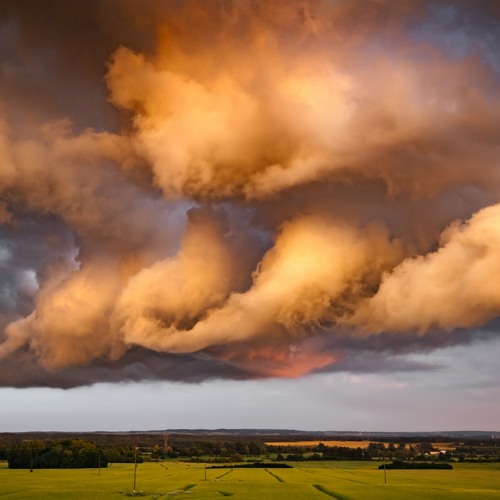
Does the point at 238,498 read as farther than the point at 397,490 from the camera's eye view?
No

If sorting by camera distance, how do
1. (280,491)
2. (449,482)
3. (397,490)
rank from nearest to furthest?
1. (280,491)
2. (397,490)
3. (449,482)

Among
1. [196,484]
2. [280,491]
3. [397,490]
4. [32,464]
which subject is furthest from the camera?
[32,464]

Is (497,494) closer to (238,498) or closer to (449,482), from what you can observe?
(449,482)

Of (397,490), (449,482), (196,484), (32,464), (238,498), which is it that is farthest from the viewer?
(32,464)

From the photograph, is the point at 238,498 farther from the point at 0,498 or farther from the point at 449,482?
the point at 449,482

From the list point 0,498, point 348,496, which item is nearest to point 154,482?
point 0,498

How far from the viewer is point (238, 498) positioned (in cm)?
9006

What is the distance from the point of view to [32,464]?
655ft

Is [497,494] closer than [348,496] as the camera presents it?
No

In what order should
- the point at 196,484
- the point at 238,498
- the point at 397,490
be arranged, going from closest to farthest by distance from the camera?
the point at 238,498 < the point at 397,490 < the point at 196,484

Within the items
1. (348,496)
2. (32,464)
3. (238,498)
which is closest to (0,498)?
(238,498)

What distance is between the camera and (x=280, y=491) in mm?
102938

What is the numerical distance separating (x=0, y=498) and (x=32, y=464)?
4604 inches

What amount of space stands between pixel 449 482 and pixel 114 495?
8184 centimetres
